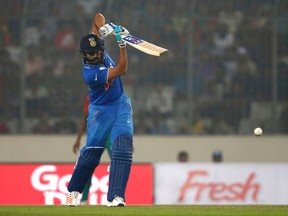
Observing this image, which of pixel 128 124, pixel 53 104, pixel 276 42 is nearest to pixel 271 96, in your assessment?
Answer: pixel 276 42

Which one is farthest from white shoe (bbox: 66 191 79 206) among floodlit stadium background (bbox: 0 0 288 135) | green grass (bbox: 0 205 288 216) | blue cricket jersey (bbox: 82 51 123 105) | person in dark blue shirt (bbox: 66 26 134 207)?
floodlit stadium background (bbox: 0 0 288 135)

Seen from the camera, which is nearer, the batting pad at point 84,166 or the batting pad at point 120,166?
the batting pad at point 120,166

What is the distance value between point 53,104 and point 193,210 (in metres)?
9.64

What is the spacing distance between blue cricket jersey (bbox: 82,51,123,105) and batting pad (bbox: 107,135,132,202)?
454 mm

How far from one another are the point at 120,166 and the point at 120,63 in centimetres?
108

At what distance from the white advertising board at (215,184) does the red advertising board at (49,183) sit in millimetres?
275

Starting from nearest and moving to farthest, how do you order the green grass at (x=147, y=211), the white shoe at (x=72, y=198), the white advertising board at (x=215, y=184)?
the green grass at (x=147, y=211)
the white shoe at (x=72, y=198)
the white advertising board at (x=215, y=184)

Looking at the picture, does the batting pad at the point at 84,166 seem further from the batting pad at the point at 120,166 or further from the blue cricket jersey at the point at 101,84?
the blue cricket jersey at the point at 101,84

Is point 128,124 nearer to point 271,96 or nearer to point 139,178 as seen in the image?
point 139,178

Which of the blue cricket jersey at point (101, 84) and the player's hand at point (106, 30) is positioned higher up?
the player's hand at point (106, 30)

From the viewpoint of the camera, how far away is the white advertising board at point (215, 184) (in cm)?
1764

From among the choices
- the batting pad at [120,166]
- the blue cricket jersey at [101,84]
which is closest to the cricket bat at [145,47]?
the blue cricket jersey at [101,84]

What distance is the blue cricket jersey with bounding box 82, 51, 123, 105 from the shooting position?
10.6 metres

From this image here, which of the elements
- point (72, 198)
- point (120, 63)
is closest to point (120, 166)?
point (72, 198)
